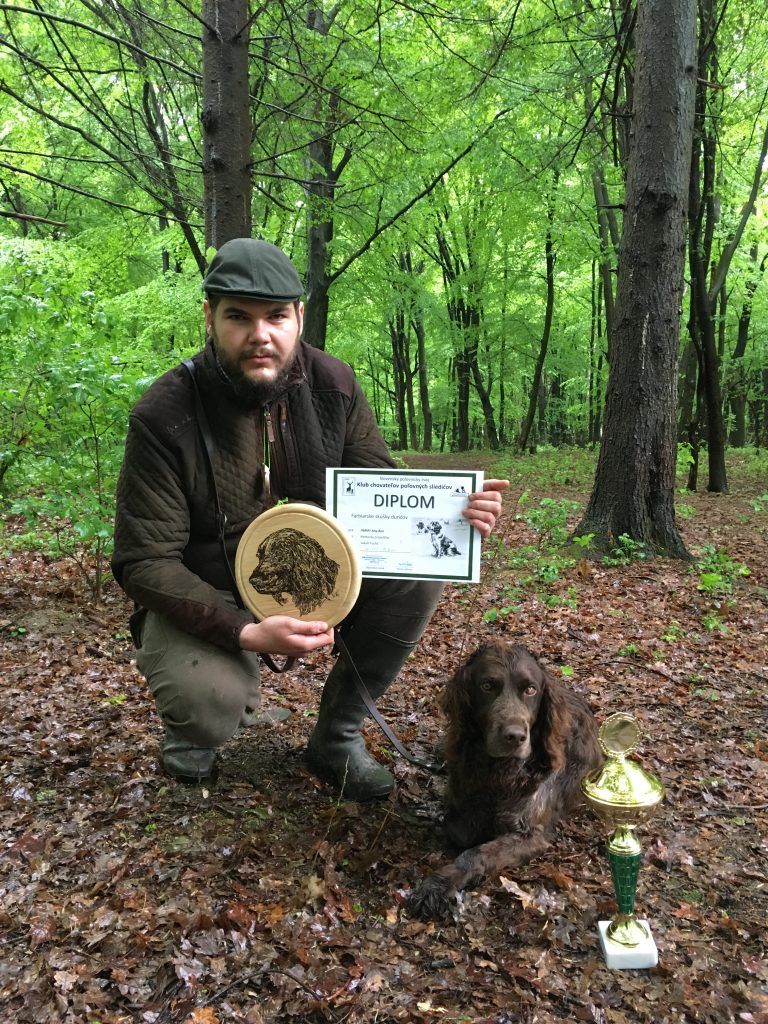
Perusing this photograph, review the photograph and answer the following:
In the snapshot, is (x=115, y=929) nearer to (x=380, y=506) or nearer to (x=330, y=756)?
(x=330, y=756)

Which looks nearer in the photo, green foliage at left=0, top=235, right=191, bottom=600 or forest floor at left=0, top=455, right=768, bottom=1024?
forest floor at left=0, top=455, right=768, bottom=1024

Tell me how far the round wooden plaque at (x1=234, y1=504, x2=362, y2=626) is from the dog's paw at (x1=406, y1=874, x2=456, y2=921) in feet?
3.09

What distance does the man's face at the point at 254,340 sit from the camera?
8.21 feet

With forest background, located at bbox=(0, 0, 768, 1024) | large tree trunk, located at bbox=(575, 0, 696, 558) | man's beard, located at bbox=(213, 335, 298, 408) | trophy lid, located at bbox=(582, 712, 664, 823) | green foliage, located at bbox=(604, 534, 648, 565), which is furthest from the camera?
green foliage, located at bbox=(604, 534, 648, 565)

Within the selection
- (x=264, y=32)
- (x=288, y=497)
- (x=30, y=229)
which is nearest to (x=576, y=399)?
(x=30, y=229)

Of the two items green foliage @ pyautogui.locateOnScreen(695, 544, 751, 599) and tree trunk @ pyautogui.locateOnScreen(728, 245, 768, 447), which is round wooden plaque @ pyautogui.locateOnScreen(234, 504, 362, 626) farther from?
tree trunk @ pyautogui.locateOnScreen(728, 245, 768, 447)

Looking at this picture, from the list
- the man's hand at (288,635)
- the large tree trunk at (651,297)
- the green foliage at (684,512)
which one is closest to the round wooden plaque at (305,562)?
the man's hand at (288,635)

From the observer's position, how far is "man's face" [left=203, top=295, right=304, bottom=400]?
8.21ft

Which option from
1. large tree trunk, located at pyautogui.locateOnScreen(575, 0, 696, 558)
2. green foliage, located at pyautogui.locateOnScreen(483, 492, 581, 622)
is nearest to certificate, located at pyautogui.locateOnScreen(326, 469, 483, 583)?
green foliage, located at pyautogui.locateOnScreen(483, 492, 581, 622)

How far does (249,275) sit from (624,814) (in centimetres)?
209

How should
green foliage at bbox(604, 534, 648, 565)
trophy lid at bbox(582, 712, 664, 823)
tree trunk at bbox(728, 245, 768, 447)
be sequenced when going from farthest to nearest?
tree trunk at bbox(728, 245, 768, 447) < green foliage at bbox(604, 534, 648, 565) < trophy lid at bbox(582, 712, 664, 823)

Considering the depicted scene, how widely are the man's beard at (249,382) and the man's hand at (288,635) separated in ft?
2.81

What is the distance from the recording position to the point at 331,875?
238 cm

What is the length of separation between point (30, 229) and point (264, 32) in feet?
47.9
